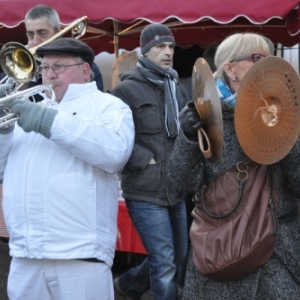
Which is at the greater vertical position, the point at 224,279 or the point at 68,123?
the point at 68,123

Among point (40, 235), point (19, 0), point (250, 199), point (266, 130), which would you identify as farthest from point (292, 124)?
point (19, 0)

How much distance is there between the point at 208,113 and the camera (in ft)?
9.05

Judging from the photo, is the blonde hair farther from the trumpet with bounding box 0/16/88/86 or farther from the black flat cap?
the trumpet with bounding box 0/16/88/86

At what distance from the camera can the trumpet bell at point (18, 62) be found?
380cm

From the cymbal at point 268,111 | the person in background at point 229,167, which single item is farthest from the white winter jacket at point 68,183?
the cymbal at point 268,111

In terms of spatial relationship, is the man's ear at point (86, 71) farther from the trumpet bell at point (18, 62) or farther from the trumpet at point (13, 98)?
the trumpet bell at point (18, 62)

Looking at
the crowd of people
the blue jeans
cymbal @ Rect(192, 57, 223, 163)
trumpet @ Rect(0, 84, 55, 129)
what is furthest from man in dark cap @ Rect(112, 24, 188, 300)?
cymbal @ Rect(192, 57, 223, 163)

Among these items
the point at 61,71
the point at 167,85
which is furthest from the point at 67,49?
the point at 167,85

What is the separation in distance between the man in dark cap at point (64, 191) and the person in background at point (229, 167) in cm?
40

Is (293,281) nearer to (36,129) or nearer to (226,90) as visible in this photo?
(226,90)

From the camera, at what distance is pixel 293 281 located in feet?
9.45

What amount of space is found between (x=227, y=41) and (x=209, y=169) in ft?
1.79

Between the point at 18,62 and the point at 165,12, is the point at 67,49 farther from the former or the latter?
the point at 165,12

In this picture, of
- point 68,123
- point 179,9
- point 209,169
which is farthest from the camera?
point 179,9
